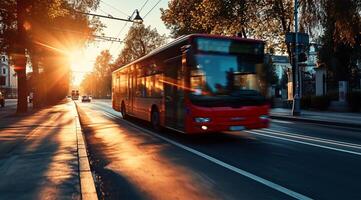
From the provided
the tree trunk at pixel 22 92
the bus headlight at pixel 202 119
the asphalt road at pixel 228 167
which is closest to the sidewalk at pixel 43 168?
the asphalt road at pixel 228 167

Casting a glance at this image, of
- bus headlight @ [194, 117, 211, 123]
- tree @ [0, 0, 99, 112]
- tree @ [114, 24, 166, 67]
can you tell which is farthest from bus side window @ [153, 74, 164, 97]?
tree @ [114, 24, 166, 67]

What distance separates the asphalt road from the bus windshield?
4.24 ft

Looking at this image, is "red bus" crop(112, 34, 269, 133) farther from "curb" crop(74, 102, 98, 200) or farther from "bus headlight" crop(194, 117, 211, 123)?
"curb" crop(74, 102, 98, 200)

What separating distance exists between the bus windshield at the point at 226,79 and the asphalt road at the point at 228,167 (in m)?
1.29

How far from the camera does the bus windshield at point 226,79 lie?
37.8 ft

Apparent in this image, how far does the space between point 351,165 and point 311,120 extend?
12.6 m

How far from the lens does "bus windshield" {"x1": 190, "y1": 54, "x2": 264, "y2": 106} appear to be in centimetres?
1152

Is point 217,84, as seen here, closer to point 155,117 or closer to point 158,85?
point 158,85

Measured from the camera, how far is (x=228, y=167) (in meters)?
8.42

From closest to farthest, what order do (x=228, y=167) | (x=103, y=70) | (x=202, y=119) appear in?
(x=228, y=167) → (x=202, y=119) → (x=103, y=70)

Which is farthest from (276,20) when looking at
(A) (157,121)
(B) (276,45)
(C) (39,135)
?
(C) (39,135)

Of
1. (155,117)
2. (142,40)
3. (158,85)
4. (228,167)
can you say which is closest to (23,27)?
(155,117)

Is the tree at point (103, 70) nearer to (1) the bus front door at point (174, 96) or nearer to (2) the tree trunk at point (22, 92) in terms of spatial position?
(2) the tree trunk at point (22, 92)

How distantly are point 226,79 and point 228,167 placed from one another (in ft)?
12.2
